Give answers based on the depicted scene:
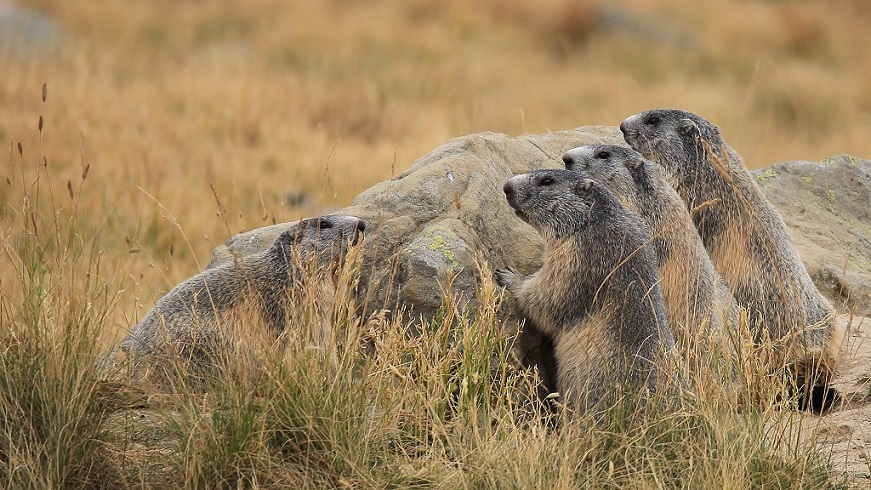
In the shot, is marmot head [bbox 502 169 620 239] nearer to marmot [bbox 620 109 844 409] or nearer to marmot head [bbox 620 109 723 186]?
marmot [bbox 620 109 844 409]

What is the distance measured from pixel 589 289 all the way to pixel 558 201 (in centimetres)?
70

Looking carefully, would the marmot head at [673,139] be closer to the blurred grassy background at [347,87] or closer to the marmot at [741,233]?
the marmot at [741,233]

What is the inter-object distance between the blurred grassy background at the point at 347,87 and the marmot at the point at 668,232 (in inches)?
160

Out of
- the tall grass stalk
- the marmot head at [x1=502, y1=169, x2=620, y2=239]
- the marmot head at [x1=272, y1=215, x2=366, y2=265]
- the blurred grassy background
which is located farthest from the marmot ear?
the tall grass stalk

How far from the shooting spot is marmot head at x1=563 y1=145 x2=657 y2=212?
24.6ft

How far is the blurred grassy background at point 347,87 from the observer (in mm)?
12727

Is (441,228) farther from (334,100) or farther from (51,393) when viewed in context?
(334,100)

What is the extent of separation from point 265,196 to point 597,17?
11777mm

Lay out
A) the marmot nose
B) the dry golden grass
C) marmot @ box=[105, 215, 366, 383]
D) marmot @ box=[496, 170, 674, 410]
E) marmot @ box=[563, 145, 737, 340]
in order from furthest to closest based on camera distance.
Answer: the dry golden grass < the marmot nose < marmot @ box=[563, 145, 737, 340] < marmot @ box=[496, 170, 674, 410] < marmot @ box=[105, 215, 366, 383]

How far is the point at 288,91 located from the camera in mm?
16891

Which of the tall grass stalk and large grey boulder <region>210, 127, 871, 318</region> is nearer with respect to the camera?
the tall grass stalk

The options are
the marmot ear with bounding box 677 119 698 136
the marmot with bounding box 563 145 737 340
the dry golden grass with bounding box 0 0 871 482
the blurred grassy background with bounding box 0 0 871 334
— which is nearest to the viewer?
the marmot with bounding box 563 145 737 340

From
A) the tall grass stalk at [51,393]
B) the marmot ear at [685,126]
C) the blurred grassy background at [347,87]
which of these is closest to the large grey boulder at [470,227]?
the marmot ear at [685,126]

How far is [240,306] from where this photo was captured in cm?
633
